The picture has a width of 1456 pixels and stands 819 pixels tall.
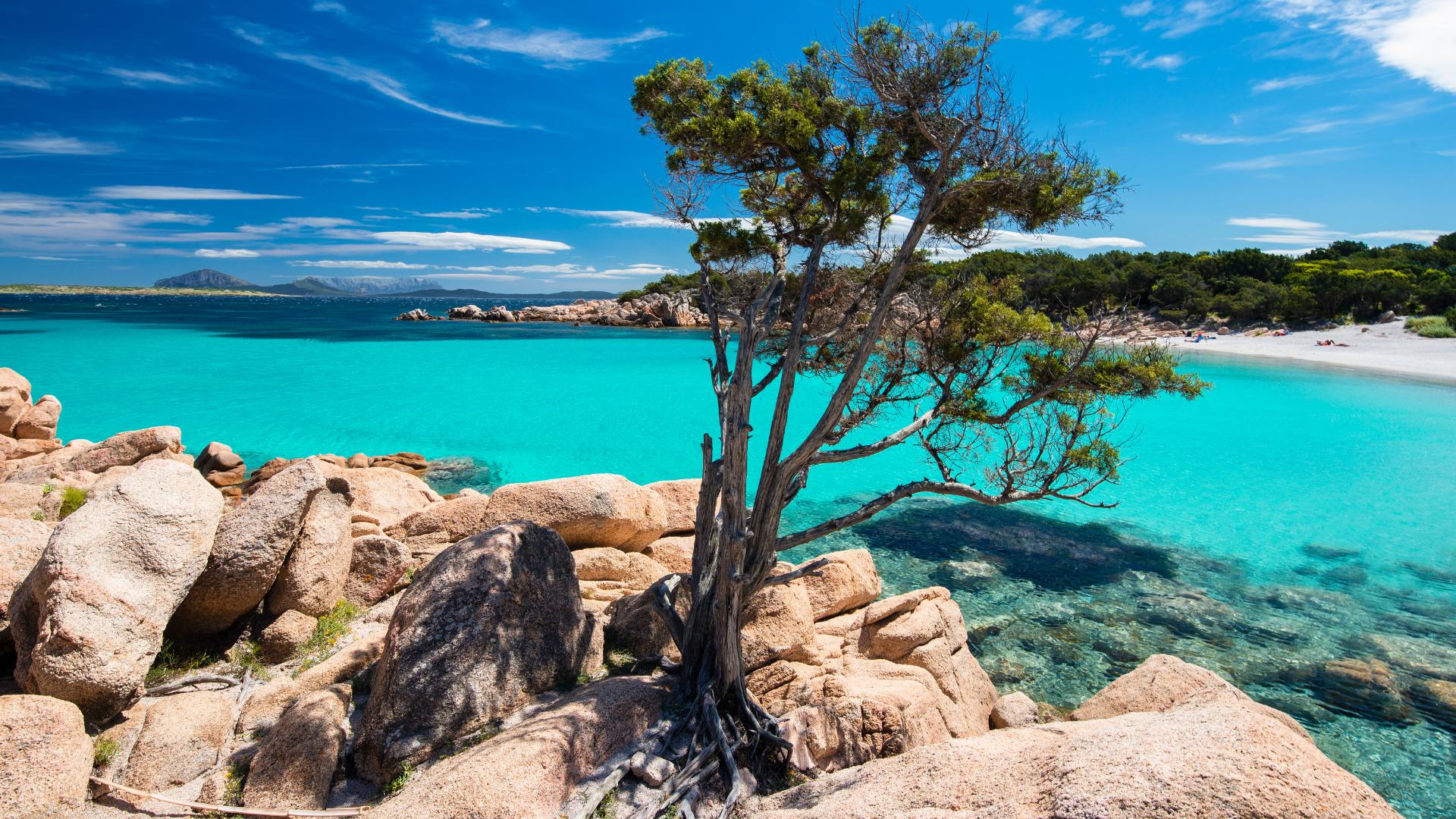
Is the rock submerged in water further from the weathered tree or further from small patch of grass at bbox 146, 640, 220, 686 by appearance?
small patch of grass at bbox 146, 640, 220, 686

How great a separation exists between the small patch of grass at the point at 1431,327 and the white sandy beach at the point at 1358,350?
46 centimetres

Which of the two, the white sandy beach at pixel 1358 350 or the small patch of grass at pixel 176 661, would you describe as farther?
the white sandy beach at pixel 1358 350

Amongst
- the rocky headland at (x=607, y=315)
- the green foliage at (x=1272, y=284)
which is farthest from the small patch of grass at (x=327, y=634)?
the rocky headland at (x=607, y=315)

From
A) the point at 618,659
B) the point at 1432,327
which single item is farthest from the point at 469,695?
the point at 1432,327

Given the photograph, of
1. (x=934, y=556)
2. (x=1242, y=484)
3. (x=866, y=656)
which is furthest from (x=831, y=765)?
(x=1242, y=484)

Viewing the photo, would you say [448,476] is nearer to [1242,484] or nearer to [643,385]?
[643,385]

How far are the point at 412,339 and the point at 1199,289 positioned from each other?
7229cm

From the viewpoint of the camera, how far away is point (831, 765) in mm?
7512

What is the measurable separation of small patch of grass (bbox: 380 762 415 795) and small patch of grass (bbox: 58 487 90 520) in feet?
29.7

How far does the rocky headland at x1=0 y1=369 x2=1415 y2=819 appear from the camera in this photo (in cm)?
476

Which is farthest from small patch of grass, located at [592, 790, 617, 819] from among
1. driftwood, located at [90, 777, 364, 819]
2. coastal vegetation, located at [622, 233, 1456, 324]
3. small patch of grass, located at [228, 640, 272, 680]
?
coastal vegetation, located at [622, 233, 1456, 324]

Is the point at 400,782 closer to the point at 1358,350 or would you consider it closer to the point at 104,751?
the point at 104,751

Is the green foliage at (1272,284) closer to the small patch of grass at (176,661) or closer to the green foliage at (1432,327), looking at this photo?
the green foliage at (1432,327)

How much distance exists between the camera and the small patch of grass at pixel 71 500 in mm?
12102
